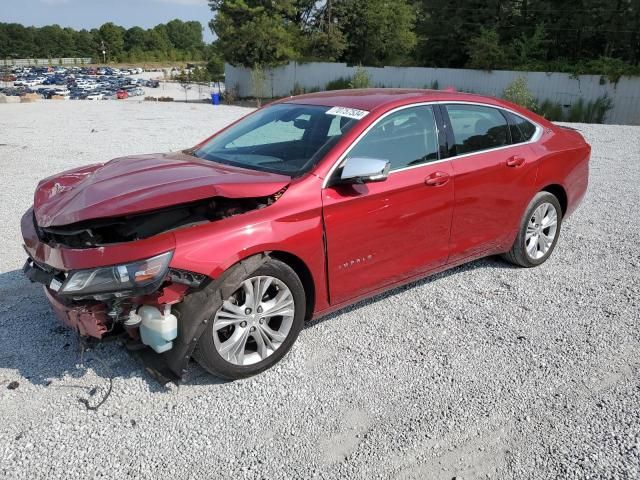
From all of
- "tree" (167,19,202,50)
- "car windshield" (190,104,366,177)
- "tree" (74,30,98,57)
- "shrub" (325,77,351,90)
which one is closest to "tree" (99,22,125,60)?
"tree" (74,30,98,57)

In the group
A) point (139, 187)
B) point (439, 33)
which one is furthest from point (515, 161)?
point (439, 33)

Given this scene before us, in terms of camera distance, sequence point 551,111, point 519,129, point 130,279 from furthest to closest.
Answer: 1. point 551,111
2. point 519,129
3. point 130,279

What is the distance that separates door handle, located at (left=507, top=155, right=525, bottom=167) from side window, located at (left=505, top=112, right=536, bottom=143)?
0.18 meters

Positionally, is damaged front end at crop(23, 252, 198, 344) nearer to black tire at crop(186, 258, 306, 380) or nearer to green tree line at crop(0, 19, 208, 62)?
black tire at crop(186, 258, 306, 380)

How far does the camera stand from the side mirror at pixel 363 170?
3170mm

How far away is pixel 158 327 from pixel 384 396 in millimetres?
1334

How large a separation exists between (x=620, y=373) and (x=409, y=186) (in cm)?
179

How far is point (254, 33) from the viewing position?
1510 inches

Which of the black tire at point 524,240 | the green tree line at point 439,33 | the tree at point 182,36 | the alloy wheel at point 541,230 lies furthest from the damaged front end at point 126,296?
the tree at point 182,36

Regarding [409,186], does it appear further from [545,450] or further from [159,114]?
[159,114]

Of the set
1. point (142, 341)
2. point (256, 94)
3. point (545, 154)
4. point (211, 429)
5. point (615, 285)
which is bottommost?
point (256, 94)

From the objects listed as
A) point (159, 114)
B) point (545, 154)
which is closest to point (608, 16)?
point (159, 114)

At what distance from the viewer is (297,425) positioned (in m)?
2.80

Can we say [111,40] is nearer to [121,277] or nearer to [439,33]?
[439,33]
